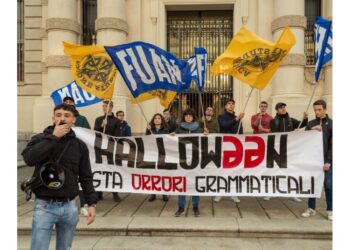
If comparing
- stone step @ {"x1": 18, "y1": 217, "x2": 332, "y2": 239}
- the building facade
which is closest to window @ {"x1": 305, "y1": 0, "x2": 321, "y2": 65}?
the building facade

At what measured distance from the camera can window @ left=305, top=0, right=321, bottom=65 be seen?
13.6 m

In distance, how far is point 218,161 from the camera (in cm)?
679

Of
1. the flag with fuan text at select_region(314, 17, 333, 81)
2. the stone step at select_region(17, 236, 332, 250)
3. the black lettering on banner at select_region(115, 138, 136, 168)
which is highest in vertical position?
the flag with fuan text at select_region(314, 17, 333, 81)

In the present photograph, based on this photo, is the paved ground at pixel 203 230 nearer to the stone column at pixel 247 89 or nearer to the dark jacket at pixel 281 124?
the dark jacket at pixel 281 124

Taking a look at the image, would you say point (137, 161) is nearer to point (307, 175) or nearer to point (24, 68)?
point (307, 175)

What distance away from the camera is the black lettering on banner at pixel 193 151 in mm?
6844

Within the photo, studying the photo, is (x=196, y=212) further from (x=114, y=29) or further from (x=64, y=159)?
(x=114, y=29)

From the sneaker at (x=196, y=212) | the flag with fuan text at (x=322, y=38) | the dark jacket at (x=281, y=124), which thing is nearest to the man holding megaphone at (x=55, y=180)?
the sneaker at (x=196, y=212)

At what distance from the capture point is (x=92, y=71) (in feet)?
24.8

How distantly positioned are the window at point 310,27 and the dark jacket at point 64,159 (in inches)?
475

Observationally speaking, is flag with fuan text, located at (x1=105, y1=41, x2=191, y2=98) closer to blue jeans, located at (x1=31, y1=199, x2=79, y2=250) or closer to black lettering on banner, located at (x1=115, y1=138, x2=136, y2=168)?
black lettering on banner, located at (x1=115, y1=138, x2=136, y2=168)

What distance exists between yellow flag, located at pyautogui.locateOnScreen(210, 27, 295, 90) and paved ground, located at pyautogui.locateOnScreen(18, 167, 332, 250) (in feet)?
8.65

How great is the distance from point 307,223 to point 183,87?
352cm

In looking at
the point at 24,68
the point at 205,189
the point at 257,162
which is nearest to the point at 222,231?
the point at 205,189
